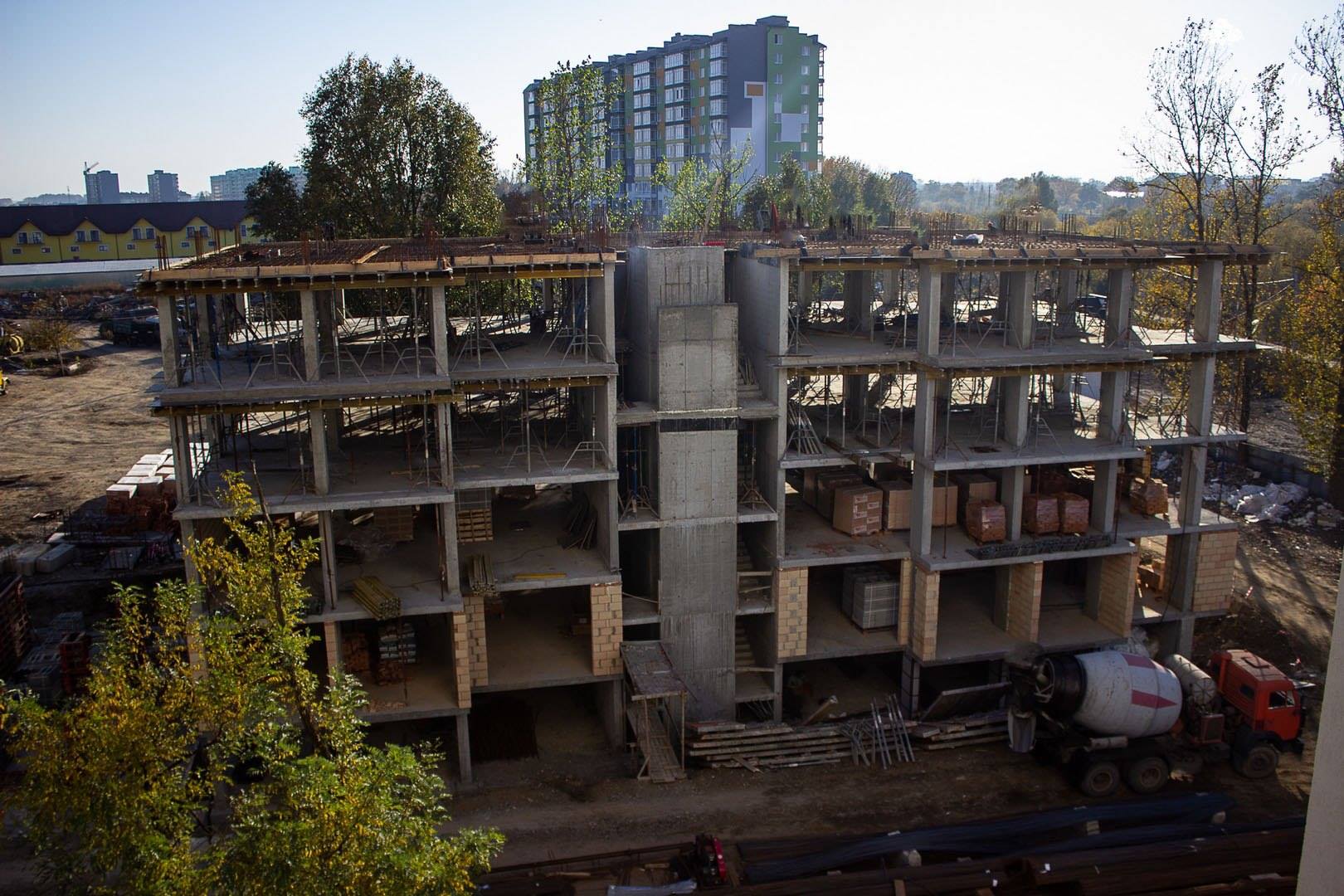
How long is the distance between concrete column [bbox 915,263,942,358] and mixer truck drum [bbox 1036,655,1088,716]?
8268mm

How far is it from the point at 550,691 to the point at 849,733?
8756mm

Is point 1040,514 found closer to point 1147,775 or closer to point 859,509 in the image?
point 859,509

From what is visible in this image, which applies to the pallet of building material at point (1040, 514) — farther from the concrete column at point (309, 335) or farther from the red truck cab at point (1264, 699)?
the concrete column at point (309, 335)

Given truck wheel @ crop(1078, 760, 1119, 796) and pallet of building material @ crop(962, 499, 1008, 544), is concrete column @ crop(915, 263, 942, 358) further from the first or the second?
truck wheel @ crop(1078, 760, 1119, 796)

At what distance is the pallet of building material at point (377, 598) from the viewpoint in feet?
83.1

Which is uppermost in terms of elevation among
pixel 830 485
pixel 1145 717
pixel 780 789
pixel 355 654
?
pixel 830 485

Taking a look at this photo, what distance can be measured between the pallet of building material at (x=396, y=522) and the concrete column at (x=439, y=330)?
5.28m

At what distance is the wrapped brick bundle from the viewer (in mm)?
29297

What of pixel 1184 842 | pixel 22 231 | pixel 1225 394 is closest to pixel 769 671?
pixel 1184 842

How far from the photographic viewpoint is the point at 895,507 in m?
30.3

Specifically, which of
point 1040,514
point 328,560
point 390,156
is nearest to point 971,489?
point 1040,514

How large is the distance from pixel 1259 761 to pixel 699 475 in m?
15.4

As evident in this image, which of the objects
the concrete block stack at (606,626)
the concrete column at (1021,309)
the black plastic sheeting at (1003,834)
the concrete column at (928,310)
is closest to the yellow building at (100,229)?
the concrete block stack at (606,626)

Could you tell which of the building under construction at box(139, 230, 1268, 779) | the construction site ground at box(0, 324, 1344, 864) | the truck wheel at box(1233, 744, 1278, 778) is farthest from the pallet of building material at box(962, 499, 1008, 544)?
the truck wheel at box(1233, 744, 1278, 778)
